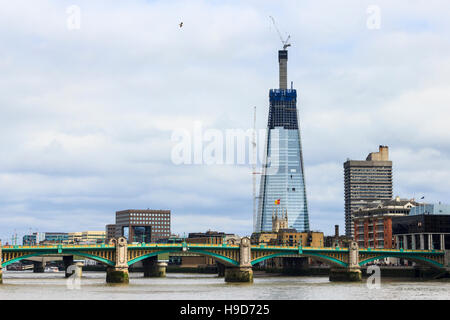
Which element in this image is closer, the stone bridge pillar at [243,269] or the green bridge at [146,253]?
the green bridge at [146,253]

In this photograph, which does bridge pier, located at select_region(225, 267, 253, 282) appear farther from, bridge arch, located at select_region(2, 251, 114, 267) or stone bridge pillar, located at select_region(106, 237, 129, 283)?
bridge arch, located at select_region(2, 251, 114, 267)

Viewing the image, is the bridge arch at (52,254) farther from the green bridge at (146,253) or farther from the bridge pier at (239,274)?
the bridge pier at (239,274)

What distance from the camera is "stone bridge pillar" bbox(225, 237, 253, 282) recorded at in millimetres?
186625

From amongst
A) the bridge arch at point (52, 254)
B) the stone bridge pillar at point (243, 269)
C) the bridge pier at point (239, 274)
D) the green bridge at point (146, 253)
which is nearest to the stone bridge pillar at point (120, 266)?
the green bridge at point (146, 253)

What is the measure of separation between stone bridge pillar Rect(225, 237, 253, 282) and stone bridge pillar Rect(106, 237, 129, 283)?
26.3m

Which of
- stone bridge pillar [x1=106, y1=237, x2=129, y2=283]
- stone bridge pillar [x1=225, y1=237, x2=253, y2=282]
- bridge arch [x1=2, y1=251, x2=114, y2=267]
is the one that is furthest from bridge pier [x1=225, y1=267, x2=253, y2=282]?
bridge arch [x1=2, y1=251, x2=114, y2=267]

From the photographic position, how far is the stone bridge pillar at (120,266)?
565 ft

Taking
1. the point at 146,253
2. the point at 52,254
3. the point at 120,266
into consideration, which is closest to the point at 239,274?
the point at 146,253

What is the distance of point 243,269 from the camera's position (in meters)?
188

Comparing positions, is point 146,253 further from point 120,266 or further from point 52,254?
point 52,254

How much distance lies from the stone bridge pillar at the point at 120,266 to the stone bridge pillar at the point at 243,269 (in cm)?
2626
